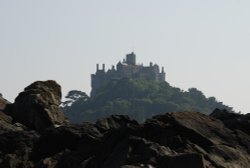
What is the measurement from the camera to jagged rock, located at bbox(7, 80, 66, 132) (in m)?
34.8

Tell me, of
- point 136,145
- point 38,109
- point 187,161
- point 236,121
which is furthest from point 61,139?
point 187,161

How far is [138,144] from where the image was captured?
23094 millimetres

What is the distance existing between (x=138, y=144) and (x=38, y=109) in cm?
A: 1290

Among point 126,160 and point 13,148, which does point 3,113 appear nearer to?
point 13,148

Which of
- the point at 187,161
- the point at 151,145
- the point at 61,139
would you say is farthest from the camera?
the point at 61,139

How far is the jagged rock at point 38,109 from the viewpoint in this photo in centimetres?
3475

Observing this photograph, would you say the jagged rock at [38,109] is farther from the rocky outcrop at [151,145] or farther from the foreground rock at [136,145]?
the rocky outcrop at [151,145]

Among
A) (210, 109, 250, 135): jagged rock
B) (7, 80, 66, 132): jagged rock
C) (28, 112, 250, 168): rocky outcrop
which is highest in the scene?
(7, 80, 66, 132): jagged rock

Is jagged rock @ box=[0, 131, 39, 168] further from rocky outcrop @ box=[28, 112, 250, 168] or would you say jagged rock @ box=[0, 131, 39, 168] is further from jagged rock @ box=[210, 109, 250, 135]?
jagged rock @ box=[210, 109, 250, 135]

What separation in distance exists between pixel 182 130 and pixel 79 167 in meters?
4.47

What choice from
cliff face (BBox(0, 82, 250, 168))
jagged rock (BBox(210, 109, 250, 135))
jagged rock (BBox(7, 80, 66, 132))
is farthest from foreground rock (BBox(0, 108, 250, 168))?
jagged rock (BBox(7, 80, 66, 132))

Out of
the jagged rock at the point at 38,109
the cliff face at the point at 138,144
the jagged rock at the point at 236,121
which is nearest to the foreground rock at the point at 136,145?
the cliff face at the point at 138,144

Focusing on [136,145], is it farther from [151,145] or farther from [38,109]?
[38,109]

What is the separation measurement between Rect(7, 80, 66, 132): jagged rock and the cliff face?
137 inches
